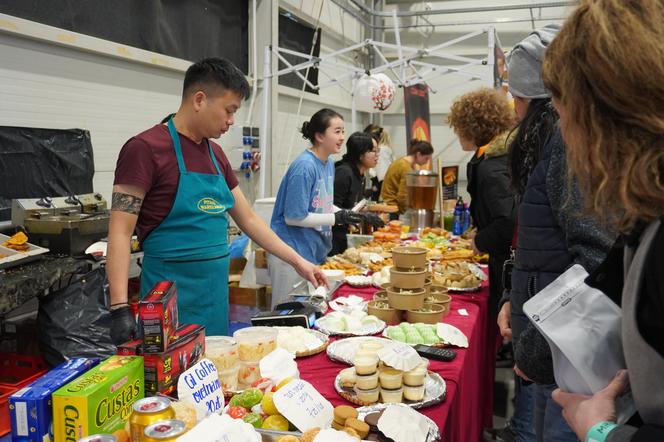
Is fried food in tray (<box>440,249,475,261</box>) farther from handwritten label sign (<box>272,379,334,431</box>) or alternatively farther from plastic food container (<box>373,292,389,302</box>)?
handwritten label sign (<box>272,379,334,431</box>)

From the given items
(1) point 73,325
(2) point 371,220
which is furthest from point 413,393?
(2) point 371,220

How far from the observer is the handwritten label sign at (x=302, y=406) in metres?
1.26

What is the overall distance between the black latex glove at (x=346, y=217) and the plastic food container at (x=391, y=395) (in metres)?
2.39

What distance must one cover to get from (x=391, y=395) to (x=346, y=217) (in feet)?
8.06

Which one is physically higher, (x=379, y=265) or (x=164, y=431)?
(x=164, y=431)

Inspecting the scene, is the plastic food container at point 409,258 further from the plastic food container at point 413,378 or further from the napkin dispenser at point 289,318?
the plastic food container at point 413,378

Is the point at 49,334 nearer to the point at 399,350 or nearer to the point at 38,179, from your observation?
the point at 38,179

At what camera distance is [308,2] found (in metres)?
9.17

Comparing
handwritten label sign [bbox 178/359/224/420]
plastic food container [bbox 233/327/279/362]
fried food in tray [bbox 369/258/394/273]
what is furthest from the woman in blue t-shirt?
handwritten label sign [bbox 178/359/224/420]

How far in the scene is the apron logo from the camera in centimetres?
244

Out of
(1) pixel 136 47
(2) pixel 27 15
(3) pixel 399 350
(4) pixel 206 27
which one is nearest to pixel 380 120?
(4) pixel 206 27

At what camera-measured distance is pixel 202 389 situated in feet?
4.37

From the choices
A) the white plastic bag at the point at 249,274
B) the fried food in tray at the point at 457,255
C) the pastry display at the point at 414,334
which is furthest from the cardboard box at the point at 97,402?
the white plastic bag at the point at 249,274

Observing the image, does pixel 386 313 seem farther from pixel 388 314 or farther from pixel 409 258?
pixel 409 258
